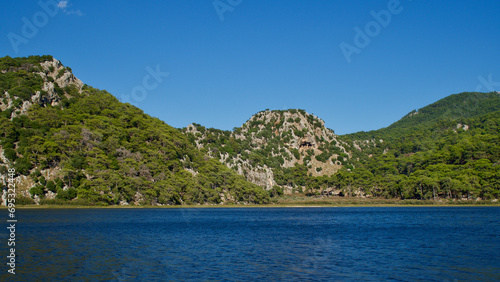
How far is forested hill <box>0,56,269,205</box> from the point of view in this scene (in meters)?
122

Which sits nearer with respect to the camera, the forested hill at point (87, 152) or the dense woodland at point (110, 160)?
the forested hill at point (87, 152)

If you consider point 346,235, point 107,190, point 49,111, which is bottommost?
point 346,235

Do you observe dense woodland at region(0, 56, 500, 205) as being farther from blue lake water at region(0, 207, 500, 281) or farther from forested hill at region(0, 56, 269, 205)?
blue lake water at region(0, 207, 500, 281)

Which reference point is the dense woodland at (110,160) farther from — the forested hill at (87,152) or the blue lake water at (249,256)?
the blue lake water at (249,256)

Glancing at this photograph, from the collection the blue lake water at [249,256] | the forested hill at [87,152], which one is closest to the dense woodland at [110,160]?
the forested hill at [87,152]

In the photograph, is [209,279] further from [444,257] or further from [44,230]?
[44,230]

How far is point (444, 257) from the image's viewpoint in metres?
38.1

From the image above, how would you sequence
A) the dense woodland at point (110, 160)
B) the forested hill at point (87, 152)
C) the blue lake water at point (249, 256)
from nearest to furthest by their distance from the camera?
the blue lake water at point (249, 256)
the forested hill at point (87, 152)
the dense woodland at point (110, 160)

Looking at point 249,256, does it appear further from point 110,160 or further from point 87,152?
point 87,152

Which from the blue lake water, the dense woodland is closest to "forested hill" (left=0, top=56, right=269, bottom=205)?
the dense woodland

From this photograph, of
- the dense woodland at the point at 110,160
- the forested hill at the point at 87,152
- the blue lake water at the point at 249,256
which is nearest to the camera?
the blue lake water at the point at 249,256

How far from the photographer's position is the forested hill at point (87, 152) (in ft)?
401

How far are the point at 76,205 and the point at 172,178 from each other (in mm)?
40145

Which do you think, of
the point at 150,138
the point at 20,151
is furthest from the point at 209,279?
the point at 150,138
